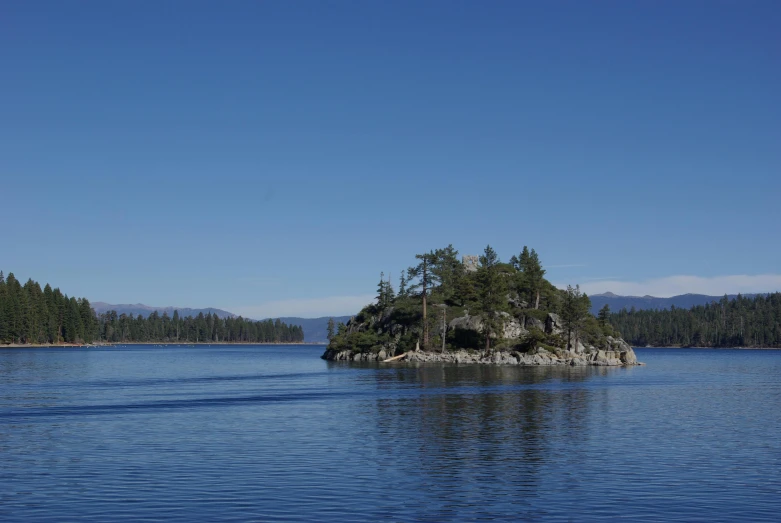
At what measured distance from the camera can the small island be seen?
152m

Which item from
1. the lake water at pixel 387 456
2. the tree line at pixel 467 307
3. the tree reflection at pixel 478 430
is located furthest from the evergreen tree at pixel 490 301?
the lake water at pixel 387 456

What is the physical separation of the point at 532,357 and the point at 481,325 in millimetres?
17764

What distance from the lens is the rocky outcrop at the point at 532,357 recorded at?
146125mm

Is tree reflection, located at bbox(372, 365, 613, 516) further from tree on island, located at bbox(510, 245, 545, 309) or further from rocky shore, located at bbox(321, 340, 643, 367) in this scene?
tree on island, located at bbox(510, 245, 545, 309)

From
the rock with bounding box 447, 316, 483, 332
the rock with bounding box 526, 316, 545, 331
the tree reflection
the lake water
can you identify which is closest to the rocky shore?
the rock with bounding box 447, 316, 483, 332

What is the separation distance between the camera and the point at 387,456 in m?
40.3

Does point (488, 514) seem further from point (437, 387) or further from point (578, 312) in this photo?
point (578, 312)

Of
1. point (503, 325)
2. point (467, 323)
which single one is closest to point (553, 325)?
point (503, 325)

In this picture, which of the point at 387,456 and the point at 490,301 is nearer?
the point at 387,456

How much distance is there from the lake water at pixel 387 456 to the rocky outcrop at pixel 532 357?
69727 millimetres

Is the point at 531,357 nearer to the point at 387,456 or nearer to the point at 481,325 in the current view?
the point at 481,325

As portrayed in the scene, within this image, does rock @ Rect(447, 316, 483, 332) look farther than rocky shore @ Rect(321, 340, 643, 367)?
Yes

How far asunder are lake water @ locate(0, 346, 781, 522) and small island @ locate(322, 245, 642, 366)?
244ft

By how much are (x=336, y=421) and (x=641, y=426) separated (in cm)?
2301
